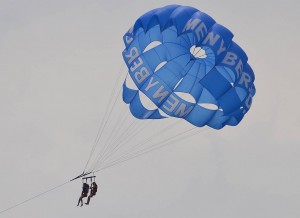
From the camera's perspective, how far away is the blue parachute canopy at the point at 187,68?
127 ft

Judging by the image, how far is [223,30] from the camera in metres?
38.8

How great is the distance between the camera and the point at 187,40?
1545 inches

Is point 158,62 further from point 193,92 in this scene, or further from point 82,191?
point 82,191

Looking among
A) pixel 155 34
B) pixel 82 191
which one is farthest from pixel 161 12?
pixel 82 191

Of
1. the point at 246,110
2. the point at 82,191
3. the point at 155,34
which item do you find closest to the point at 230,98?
the point at 246,110

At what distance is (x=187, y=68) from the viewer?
130 feet

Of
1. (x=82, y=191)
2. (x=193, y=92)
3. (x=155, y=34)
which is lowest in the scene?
(x=82, y=191)

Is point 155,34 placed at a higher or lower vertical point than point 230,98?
→ higher

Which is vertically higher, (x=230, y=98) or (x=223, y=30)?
(x=223, y=30)

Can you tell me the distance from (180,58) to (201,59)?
1120 mm

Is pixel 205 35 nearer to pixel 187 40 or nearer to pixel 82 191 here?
pixel 187 40

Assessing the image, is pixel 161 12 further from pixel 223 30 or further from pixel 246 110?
pixel 246 110

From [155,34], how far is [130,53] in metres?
1.51

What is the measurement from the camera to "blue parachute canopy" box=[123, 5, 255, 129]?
127 ft
